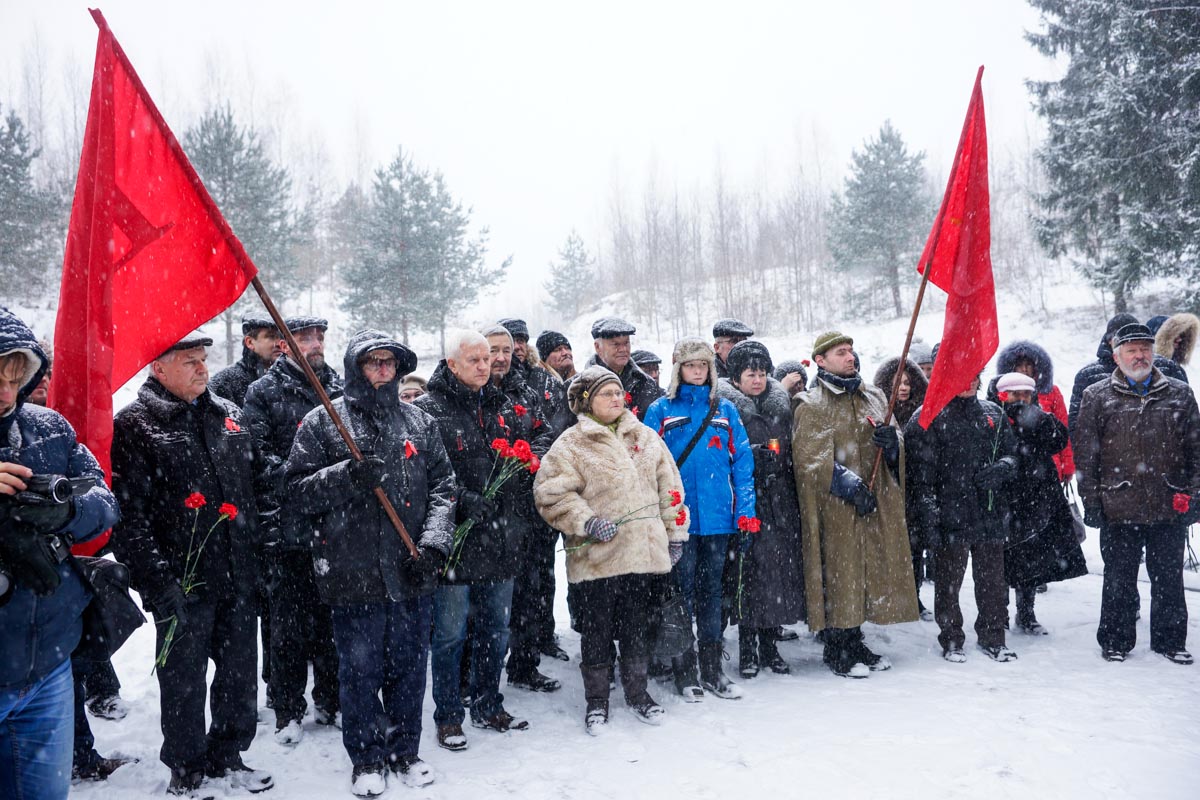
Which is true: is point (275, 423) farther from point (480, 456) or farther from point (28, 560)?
point (28, 560)

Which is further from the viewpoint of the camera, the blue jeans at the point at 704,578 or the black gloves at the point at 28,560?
the blue jeans at the point at 704,578

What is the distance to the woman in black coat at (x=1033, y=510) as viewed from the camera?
5617mm

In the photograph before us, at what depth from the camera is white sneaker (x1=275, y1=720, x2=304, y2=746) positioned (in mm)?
4109

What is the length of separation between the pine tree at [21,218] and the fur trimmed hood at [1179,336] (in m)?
31.0

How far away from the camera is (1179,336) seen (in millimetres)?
6191

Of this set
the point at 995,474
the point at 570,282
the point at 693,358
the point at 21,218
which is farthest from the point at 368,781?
the point at 570,282

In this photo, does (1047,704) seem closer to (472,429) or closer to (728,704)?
(728,704)

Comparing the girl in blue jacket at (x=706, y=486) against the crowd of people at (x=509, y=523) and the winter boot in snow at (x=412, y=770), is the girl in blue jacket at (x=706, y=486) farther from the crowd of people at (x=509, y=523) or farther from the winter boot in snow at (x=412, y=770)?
the winter boot in snow at (x=412, y=770)

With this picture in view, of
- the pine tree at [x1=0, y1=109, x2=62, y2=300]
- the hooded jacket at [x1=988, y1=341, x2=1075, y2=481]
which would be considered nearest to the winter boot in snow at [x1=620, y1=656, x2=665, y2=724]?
the hooded jacket at [x1=988, y1=341, x2=1075, y2=481]

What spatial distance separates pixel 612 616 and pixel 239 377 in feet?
9.83

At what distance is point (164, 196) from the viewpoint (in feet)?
10.5

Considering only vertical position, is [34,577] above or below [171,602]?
above

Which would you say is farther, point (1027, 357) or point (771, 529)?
point (1027, 357)

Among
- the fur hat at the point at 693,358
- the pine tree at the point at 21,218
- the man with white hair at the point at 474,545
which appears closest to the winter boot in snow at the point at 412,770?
the man with white hair at the point at 474,545
